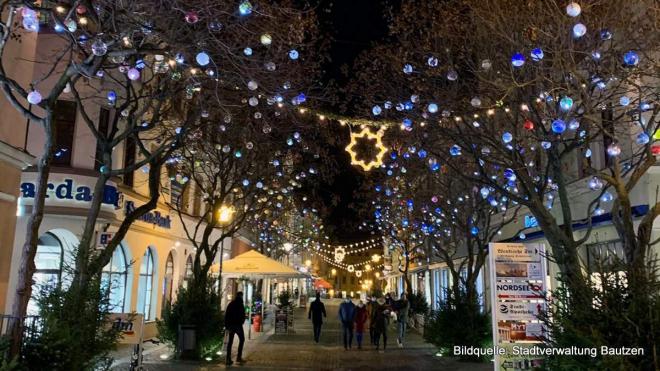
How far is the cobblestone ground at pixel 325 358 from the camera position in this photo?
45.9 ft

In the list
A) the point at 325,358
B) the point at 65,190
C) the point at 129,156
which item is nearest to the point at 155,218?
the point at 129,156

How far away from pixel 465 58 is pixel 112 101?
7.27 meters

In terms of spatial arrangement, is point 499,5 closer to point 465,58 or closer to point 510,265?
point 465,58

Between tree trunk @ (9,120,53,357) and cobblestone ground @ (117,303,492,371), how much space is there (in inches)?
251

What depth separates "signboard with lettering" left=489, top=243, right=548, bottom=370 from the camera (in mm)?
9258

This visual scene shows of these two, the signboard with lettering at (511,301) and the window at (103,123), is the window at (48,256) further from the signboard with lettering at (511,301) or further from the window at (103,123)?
the signboard with lettering at (511,301)

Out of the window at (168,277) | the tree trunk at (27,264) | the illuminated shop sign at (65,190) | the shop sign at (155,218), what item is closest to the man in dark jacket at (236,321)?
the illuminated shop sign at (65,190)

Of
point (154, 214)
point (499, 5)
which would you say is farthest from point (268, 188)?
point (499, 5)

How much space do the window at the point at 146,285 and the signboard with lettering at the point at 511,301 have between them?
1458 cm

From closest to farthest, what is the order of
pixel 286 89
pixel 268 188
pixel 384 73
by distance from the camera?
pixel 286 89 < pixel 384 73 < pixel 268 188

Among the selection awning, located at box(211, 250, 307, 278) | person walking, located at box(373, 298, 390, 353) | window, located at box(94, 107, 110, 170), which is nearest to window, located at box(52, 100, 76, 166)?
window, located at box(94, 107, 110, 170)

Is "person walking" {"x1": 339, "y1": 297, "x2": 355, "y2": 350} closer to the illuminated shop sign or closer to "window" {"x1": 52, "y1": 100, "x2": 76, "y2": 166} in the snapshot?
the illuminated shop sign

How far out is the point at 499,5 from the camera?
10727 millimetres

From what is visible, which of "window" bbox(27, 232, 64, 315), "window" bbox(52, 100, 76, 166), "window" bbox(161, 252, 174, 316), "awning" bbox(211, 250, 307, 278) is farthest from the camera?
"window" bbox(161, 252, 174, 316)
